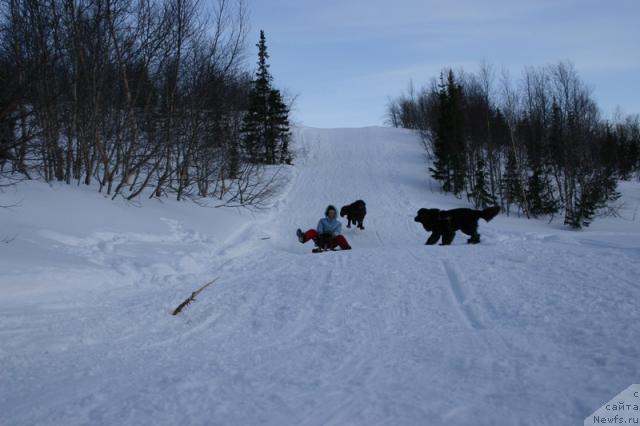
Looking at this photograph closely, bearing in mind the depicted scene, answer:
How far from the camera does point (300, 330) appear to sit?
14.5ft

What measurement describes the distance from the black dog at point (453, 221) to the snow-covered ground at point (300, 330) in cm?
162

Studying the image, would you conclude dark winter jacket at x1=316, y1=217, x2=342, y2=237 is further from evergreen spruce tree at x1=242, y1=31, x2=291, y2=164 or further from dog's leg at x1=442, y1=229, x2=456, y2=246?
evergreen spruce tree at x1=242, y1=31, x2=291, y2=164

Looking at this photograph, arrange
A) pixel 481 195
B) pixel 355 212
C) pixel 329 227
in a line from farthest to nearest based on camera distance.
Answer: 1. pixel 481 195
2. pixel 355 212
3. pixel 329 227

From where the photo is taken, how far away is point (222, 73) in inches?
544

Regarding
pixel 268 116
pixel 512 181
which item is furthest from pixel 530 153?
→ pixel 268 116

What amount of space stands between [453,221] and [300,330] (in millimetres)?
6756

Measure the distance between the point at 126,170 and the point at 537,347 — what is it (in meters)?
11.6

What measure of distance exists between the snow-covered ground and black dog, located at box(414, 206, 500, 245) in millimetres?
1620

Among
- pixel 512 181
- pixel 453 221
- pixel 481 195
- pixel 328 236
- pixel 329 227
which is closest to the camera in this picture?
pixel 453 221

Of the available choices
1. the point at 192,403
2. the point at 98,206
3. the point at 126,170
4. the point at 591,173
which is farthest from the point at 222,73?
the point at 591,173

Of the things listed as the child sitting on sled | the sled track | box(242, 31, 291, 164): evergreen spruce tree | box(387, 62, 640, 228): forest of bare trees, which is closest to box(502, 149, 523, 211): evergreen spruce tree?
box(387, 62, 640, 228): forest of bare trees

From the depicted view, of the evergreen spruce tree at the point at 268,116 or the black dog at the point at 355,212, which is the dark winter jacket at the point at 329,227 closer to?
the black dog at the point at 355,212

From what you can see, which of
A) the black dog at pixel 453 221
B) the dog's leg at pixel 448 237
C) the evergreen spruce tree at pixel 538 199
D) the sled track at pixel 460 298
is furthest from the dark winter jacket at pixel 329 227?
the evergreen spruce tree at pixel 538 199

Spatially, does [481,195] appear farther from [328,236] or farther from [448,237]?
[328,236]
